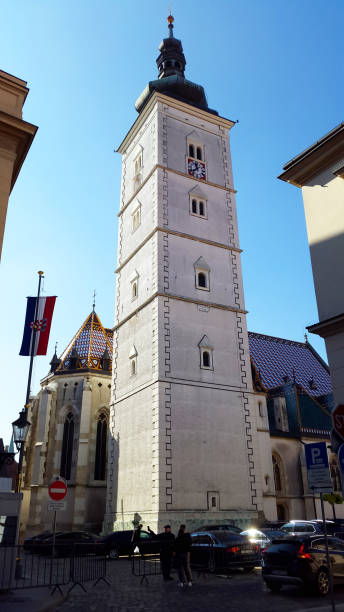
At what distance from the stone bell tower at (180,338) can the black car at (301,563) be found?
1003 centimetres

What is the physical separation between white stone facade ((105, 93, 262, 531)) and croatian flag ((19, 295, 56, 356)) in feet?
19.6

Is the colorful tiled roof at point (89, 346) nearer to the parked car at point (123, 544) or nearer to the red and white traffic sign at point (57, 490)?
the parked car at point (123, 544)

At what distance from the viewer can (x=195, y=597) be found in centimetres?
1066

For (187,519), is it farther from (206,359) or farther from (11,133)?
(11,133)

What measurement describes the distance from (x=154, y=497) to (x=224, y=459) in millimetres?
3903

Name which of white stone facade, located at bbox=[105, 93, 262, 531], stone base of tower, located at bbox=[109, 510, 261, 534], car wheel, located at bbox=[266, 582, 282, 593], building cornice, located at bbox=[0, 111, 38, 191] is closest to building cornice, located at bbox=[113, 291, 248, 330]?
white stone facade, located at bbox=[105, 93, 262, 531]

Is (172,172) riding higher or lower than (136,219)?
higher

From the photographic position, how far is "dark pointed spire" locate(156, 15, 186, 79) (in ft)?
121

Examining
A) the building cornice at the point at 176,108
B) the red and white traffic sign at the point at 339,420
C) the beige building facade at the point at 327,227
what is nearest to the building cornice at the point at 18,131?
the beige building facade at the point at 327,227

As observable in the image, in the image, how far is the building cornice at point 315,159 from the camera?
1362 cm

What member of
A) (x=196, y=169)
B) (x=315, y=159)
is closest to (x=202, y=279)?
(x=196, y=169)

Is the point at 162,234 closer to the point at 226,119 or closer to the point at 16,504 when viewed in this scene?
the point at 226,119

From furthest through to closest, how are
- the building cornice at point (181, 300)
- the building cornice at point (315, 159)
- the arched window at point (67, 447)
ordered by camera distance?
the arched window at point (67, 447) < the building cornice at point (181, 300) < the building cornice at point (315, 159)

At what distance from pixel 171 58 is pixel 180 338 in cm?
2372
